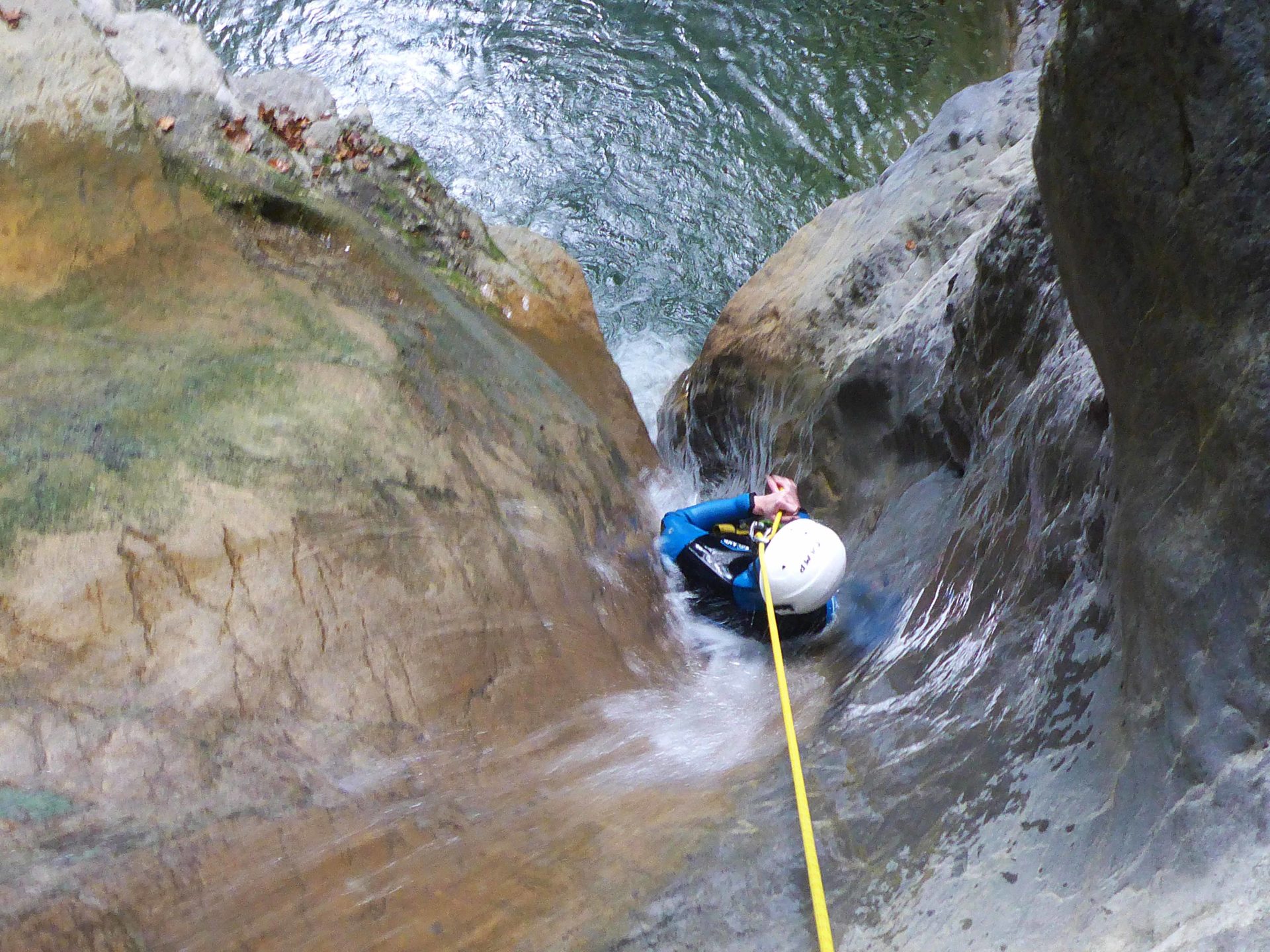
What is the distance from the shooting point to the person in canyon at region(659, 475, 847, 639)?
168 inches

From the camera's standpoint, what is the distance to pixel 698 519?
5.00 m

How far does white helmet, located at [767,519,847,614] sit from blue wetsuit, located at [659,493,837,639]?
0.23m

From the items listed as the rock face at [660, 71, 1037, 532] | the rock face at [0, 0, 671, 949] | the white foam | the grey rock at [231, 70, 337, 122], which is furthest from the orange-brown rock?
the white foam

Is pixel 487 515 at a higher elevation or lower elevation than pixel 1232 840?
higher

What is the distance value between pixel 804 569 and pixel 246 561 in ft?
7.92

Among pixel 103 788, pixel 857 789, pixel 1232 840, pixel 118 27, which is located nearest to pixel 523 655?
pixel 857 789

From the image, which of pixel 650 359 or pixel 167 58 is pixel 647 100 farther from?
pixel 167 58

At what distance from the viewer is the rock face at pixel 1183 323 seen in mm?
1794

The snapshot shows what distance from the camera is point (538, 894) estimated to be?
2.42 m

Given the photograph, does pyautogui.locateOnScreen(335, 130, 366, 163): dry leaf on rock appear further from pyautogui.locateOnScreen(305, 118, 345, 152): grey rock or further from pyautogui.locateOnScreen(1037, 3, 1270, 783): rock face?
pyautogui.locateOnScreen(1037, 3, 1270, 783): rock face

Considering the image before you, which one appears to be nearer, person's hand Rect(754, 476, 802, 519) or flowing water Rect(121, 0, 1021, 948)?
person's hand Rect(754, 476, 802, 519)

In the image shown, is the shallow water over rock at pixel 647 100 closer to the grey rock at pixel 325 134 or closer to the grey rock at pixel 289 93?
the grey rock at pixel 289 93

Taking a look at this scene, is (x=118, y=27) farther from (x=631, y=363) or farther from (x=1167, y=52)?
(x=1167, y=52)

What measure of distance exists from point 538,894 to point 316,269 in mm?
2711
